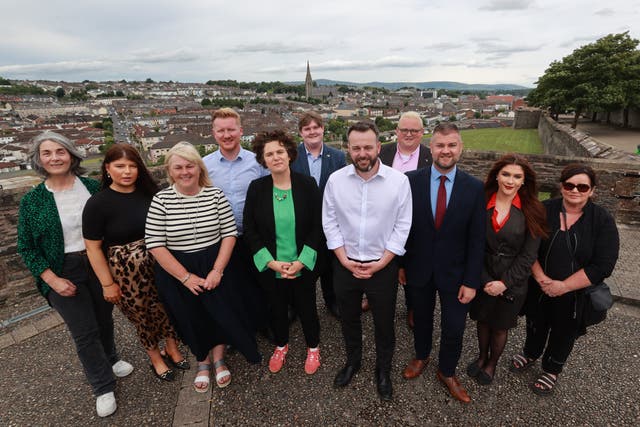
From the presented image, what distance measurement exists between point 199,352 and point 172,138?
82.5 meters

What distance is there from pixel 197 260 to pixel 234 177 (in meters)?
0.93

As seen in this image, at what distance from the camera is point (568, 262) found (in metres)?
2.43

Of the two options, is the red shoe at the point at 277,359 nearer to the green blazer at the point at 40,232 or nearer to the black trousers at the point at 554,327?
the green blazer at the point at 40,232

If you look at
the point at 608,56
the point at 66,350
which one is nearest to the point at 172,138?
the point at 608,56

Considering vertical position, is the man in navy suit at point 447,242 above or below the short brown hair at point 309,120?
below

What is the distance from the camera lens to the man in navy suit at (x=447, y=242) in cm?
236

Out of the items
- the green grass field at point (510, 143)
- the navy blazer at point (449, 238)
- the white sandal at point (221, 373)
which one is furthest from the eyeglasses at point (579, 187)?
the green grass field at point (510, 143)

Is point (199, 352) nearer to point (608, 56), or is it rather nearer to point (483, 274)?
point (483, 274)

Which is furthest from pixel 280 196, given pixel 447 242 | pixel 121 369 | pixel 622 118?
pixel 622 118

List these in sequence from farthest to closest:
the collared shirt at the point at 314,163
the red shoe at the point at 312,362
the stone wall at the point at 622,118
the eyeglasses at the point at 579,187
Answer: the stone wall at the point at 622,118
the collared shirt at the point at 314,163
the red shoe at the point at 312,362
the eyeglasses at the point at 579,187

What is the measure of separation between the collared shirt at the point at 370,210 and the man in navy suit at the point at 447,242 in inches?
5.9

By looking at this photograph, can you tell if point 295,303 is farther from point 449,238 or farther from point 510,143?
point 510,143

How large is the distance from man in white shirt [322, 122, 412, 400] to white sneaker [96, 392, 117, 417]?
206cm

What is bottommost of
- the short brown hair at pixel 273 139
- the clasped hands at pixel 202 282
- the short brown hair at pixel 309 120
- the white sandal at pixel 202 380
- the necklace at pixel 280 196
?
the white sandal at pixel 202 380
